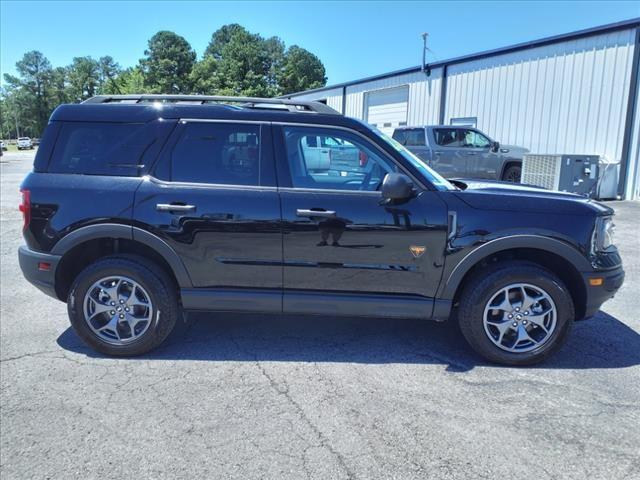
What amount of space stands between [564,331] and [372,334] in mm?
1550

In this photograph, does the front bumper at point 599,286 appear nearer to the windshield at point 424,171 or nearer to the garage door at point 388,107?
the windshield at point 424,171

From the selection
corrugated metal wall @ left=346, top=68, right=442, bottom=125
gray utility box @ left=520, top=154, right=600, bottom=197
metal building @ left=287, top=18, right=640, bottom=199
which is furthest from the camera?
corrugated metal wall @ left=346, top=68, right=442, bottom=125

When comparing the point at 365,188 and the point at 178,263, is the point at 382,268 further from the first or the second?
the point at 178,263

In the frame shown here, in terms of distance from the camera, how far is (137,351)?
12.7 ft

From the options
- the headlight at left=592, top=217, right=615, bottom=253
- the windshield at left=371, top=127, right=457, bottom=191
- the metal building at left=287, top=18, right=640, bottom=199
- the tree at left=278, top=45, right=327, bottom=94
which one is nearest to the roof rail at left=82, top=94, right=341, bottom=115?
the windshield at left=371, top=127, right=457, bottom=191

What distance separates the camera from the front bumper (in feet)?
11.9

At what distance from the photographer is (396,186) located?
3475mm

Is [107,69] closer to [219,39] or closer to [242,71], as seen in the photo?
[219,39]

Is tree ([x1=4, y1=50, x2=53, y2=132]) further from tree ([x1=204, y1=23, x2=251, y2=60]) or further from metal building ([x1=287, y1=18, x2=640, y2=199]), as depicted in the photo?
metal building ([x1=287, y1=18, x2=640, y2=199])

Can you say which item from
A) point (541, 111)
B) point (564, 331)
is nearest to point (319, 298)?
point (564, 331)

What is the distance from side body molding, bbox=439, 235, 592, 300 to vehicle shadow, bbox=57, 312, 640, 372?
0.79 meters

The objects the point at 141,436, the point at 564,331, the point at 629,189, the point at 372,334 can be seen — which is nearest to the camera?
the point at 141,436

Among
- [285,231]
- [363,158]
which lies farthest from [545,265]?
[285,231]

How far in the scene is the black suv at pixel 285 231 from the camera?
3.63 meters
